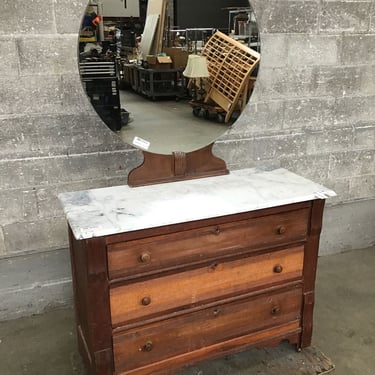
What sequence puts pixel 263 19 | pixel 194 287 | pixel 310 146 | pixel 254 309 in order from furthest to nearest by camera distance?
1. pixel 310 146
2. pixel 263 19
3. pixel 254 309
4. pixel 194 287

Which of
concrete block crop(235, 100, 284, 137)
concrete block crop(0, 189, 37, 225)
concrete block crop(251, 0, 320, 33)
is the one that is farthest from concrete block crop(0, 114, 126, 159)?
concrete block crop(251, 0, 320, 33)

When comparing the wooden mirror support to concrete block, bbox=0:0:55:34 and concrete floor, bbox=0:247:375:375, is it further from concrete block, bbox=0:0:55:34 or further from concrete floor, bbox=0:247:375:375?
concrete floor, bbox=0:247:375:375

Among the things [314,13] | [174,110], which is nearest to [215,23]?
[174,110]

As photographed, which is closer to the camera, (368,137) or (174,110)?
(174,110)

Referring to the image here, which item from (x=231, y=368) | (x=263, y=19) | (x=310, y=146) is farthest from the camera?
(x=310, y=146)

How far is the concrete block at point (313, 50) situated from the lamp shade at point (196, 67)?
66cm

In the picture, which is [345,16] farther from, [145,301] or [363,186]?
[145,301]

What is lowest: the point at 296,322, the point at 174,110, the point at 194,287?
the point at 296,322

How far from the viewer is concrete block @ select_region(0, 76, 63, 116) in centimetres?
174

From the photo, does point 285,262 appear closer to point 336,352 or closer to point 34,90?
point 336,352

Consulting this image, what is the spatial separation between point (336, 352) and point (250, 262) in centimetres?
66

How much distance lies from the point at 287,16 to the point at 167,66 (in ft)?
2.67

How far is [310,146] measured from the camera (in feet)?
7.77

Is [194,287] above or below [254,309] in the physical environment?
above
